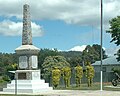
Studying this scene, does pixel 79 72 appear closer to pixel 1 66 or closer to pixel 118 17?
pixel 118 17

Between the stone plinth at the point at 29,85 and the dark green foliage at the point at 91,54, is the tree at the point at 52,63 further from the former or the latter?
the stone plinth at the point at 29,85

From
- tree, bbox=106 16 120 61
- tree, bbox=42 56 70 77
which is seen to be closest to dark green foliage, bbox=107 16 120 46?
tree, bbox=106 16 120 61

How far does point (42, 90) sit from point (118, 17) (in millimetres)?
32691

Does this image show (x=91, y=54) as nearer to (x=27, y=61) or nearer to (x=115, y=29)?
(x=115, y=29)

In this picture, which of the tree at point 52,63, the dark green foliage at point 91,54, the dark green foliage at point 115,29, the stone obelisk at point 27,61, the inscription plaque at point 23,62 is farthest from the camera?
the dark green foliage at point 91,54

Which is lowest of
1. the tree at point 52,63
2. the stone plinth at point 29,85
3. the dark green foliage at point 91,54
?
the stone plinth at point 29,85

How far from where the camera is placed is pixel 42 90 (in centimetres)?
3503

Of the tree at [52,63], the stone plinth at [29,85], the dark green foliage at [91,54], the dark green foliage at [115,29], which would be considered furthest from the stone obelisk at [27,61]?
the dark green foliage at [91,54]

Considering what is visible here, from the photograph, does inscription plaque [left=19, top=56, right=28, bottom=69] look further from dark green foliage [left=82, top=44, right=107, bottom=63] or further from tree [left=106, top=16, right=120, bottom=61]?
dark green foliage [left=82, top=44, right=107, bottom=63]

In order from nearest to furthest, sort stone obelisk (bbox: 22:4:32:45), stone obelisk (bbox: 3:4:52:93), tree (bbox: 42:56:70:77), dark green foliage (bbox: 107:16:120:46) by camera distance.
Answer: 1. stone obelisk (bbox: 3:4:52:93)
2. stone obelisk (bbox: 22:4:32:45)
3. dark green foliage (bbox: 107:16:120:46)
4. tree (bbox: 42:56:70:77)

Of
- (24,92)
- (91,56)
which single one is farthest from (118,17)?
(91,56)

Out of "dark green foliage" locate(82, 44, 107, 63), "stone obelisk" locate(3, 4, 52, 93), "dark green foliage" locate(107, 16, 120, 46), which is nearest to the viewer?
"stone obelisk" locate(3, 4, 52, 93)

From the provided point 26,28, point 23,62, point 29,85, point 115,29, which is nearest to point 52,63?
point 115,29

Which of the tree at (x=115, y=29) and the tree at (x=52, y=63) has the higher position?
the tree at (x=115, y=29)
